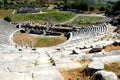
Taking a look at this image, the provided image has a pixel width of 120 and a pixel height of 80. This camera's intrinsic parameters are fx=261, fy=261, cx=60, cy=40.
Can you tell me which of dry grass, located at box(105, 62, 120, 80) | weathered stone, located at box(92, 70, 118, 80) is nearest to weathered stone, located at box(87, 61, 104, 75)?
dry grass, located at box(105, 62, 120, 80)

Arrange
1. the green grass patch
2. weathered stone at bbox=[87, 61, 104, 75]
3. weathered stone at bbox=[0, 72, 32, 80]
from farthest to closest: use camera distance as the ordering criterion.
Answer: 1. the green grass patch
2. weathered stone at bbox=[87, 61, 104, 75]
3. weathered stone at bbox=[0, 72, 32, 80]

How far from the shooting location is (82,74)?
17484 millimetres

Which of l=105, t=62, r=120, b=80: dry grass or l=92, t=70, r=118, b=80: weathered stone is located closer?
l=92, t=70, r=118, b=80: weathered stone

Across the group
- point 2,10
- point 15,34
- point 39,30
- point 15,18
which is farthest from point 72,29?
point 2,10

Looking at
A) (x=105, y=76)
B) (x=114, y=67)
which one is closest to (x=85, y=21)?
(x=114, y=67)

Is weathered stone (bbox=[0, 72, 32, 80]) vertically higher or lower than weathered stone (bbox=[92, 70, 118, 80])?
lower

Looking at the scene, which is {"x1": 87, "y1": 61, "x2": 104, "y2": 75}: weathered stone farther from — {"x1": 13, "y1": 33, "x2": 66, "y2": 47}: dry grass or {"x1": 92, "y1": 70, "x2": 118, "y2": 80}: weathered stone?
{"x1": 13, "y1": 33, "x2": 66, "y2": 47}: dry grass

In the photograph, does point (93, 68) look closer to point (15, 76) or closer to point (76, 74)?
point (76, 74)

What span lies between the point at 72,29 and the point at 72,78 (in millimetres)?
62609

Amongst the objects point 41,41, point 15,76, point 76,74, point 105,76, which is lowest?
point 41,41

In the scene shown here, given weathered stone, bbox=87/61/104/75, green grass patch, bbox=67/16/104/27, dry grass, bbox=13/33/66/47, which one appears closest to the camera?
weathered stone, bbox=87/61/104/75

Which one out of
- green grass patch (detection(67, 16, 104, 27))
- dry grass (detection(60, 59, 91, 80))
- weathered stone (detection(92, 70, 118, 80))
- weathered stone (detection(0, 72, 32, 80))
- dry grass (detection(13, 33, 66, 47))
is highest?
weathered stone (detection(92, 70, 118, 80))

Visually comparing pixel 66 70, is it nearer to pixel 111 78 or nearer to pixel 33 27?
pixel 111 78

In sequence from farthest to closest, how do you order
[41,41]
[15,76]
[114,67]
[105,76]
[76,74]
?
[41,41] → [114,67] → [76,74] → [15,76] → [105,76]
